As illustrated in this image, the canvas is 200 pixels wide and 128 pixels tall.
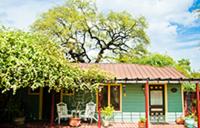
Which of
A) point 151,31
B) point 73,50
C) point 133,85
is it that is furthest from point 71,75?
→ point 151,31

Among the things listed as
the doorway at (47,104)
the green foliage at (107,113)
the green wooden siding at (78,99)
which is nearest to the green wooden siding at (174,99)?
the green foliage at (107,113)

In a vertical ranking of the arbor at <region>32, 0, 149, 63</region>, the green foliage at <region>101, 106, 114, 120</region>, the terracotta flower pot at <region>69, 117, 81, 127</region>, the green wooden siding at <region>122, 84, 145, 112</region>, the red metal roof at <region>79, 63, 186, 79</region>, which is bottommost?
the terracotta flower pot at <region>69, 117, 81, 127</region>

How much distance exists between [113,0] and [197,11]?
1967cm

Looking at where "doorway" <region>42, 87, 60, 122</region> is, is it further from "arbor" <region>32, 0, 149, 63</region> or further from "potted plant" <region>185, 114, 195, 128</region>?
"arbor" <region>32, 0, 149, 63</region>

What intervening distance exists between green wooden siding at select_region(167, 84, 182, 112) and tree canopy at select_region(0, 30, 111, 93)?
4.30 meters

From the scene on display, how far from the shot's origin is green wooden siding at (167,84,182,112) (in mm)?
15820

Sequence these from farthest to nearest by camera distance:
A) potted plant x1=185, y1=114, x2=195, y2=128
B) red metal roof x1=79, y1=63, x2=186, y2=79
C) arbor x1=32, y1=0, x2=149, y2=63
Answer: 1. arbor x1=32, y1=0, x2=149, y2=63
2. red metal roof x1=79, y1=63, x2=186, y2=79
3. potted plant x1=185, y1=114, x2=195, y2=128

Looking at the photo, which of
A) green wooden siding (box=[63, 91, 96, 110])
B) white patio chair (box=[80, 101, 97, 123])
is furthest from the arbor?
white patio chair (box=[80, 101, 97, 123])

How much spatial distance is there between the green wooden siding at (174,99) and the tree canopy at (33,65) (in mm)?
4297

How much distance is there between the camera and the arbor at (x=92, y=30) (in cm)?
3166

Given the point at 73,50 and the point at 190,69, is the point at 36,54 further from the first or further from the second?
the point at 190,69

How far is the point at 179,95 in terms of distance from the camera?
15875 millimetres

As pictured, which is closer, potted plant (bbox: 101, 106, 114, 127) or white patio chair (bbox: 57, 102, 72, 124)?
potted plant (bbox: 101, 106, 114, 127)

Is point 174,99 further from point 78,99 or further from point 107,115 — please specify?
point 78,99
